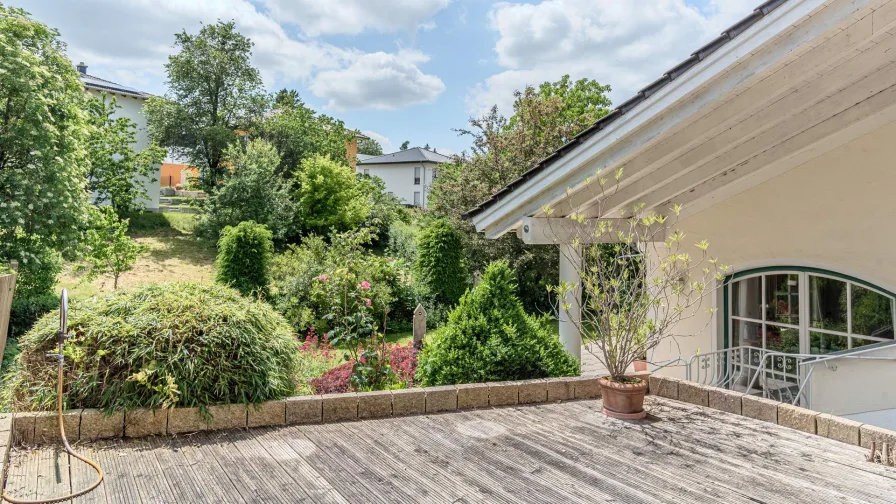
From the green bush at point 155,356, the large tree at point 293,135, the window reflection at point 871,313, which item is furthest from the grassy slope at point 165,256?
the window reflection at point 871,313

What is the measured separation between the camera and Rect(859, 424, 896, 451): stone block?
14.0 ft

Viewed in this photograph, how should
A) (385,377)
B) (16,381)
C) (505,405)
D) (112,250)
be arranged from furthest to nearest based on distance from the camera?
1. (112,250)
2. (385,377)
3. (505,405)
4. (16,381)

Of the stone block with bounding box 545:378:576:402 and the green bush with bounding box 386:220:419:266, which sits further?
the green bush with bounding box 386:220:419:266

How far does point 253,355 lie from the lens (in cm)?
468

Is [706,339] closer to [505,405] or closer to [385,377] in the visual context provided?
[505,405]

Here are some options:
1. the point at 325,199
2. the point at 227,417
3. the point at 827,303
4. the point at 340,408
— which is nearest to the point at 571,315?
the point at 340,408

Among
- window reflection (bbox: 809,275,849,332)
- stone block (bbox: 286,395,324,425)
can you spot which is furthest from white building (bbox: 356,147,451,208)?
stone block (bbox: 286,395,324,425)

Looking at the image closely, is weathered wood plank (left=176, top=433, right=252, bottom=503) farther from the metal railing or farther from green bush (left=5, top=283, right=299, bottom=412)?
the metal railing

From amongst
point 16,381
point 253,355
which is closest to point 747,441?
point 253,355

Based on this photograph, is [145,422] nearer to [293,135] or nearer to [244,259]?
[244,259]

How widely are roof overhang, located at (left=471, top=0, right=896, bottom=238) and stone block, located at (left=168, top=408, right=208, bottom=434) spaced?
393 centimetres

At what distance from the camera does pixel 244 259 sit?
1567 cm

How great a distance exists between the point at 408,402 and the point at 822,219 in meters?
5.58

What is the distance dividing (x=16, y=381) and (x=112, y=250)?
1157 cm
